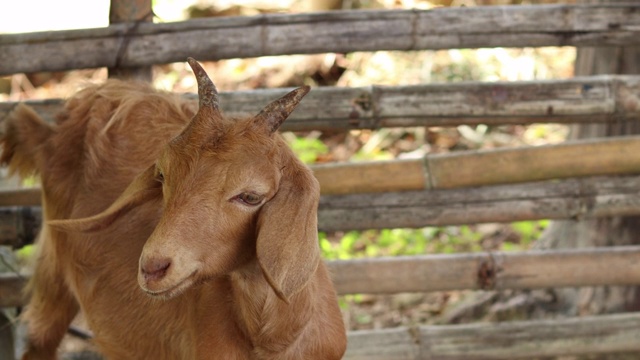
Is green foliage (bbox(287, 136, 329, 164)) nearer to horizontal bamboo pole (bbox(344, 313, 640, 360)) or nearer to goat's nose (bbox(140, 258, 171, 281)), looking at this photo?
horizontal bamboo pole (bbox(344, 313, 640, 360))

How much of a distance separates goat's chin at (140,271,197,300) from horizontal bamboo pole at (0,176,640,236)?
181 centimetres

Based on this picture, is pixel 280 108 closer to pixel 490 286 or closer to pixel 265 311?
pixel 265 311

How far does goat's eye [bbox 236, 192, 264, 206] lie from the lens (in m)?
2.95

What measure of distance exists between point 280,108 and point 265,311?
72 centimetres

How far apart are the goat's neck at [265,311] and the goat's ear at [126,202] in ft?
1.33

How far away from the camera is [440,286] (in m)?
4.70

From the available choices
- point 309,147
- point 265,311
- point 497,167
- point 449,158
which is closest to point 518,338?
point 497,167

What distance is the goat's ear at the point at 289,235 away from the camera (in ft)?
9.54

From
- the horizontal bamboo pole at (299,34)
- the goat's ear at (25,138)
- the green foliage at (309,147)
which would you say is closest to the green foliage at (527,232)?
the green foliage at (309,147)

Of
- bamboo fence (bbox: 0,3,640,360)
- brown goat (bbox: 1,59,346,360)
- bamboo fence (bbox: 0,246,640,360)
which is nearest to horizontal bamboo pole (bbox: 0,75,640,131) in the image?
bamboo fence (bbox: 0,3,640,360)

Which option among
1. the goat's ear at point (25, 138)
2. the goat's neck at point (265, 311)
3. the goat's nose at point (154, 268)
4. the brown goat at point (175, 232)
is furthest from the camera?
the goat's ear at point (25, 138)

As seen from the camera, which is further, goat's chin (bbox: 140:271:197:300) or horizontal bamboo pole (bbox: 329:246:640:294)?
horizontal bamboo pole (bbox: 329:246:640:294)

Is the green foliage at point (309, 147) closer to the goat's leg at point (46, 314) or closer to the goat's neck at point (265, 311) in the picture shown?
the goat's leg at point (46, 314)

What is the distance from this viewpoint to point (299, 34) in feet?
15.0
